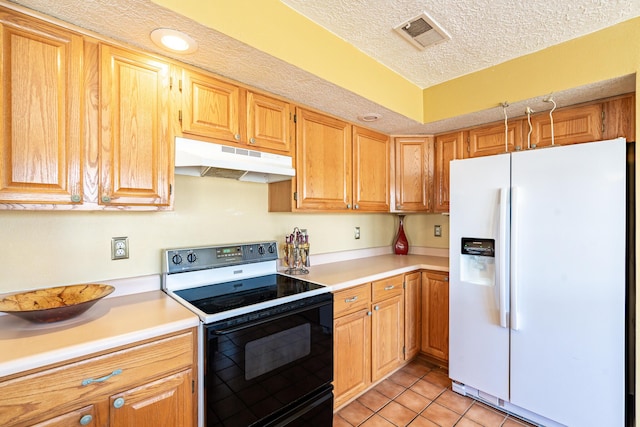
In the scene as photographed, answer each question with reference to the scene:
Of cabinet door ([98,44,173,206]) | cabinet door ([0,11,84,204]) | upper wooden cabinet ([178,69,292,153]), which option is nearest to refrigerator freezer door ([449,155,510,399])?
upper wooden cabinet ([178,69,292,153])

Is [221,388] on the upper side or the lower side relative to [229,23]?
lower

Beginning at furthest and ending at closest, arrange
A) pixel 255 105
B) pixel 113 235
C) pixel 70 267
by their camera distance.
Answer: pixel 255 105
pixel 113 235
pixel 70 267

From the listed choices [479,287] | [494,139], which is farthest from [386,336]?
[494,139]

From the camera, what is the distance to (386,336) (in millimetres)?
2262

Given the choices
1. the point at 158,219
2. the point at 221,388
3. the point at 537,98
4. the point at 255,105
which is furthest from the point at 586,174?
the point at 158,219

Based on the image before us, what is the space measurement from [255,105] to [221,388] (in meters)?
1.55

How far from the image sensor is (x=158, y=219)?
1.71 m

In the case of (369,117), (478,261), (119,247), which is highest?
(369,117)

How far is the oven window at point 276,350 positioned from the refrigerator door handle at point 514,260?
1306 mm

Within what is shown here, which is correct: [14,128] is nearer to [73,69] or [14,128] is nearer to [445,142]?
[73,69]

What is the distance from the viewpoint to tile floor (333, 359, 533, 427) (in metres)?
1.87

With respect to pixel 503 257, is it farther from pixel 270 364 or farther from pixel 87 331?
pixel 87 331

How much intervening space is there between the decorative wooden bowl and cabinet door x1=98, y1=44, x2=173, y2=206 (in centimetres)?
42

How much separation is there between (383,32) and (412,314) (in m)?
2.13
